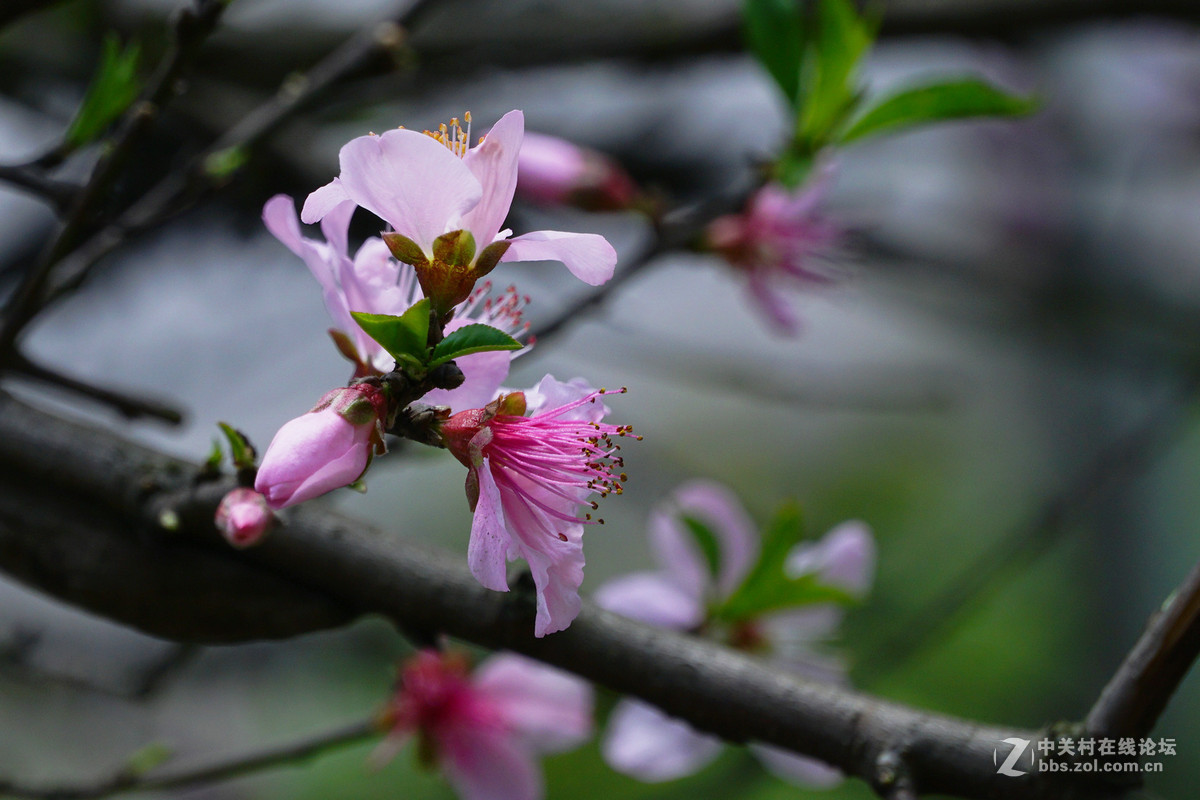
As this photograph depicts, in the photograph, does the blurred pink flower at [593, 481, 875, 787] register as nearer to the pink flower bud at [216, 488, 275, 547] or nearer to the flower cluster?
the flower cluster

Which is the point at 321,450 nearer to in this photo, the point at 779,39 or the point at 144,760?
the point at 144,760

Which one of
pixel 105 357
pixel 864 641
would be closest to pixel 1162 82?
pixel 864 641

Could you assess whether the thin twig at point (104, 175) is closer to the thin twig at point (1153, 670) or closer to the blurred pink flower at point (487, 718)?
the blurred pink flower at point (487, 718)

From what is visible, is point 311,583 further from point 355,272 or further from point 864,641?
point 864,641

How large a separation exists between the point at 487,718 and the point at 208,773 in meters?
0.32

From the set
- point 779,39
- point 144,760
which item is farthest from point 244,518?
point 779,39

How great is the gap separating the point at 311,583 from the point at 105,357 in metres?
1.26

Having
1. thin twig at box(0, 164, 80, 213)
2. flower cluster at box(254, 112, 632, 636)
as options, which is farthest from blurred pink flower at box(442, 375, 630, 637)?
thin twig at box(0, 164, 80, 213)

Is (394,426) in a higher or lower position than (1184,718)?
higher

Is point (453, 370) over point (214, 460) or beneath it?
over

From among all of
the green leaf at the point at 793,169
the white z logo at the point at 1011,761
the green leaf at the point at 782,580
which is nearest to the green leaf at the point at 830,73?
the green leaf at the point at 793,169

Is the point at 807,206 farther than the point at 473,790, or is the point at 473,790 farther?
the point at 807,206

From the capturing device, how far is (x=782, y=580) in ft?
2.88

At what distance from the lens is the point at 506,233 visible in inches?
19.9
